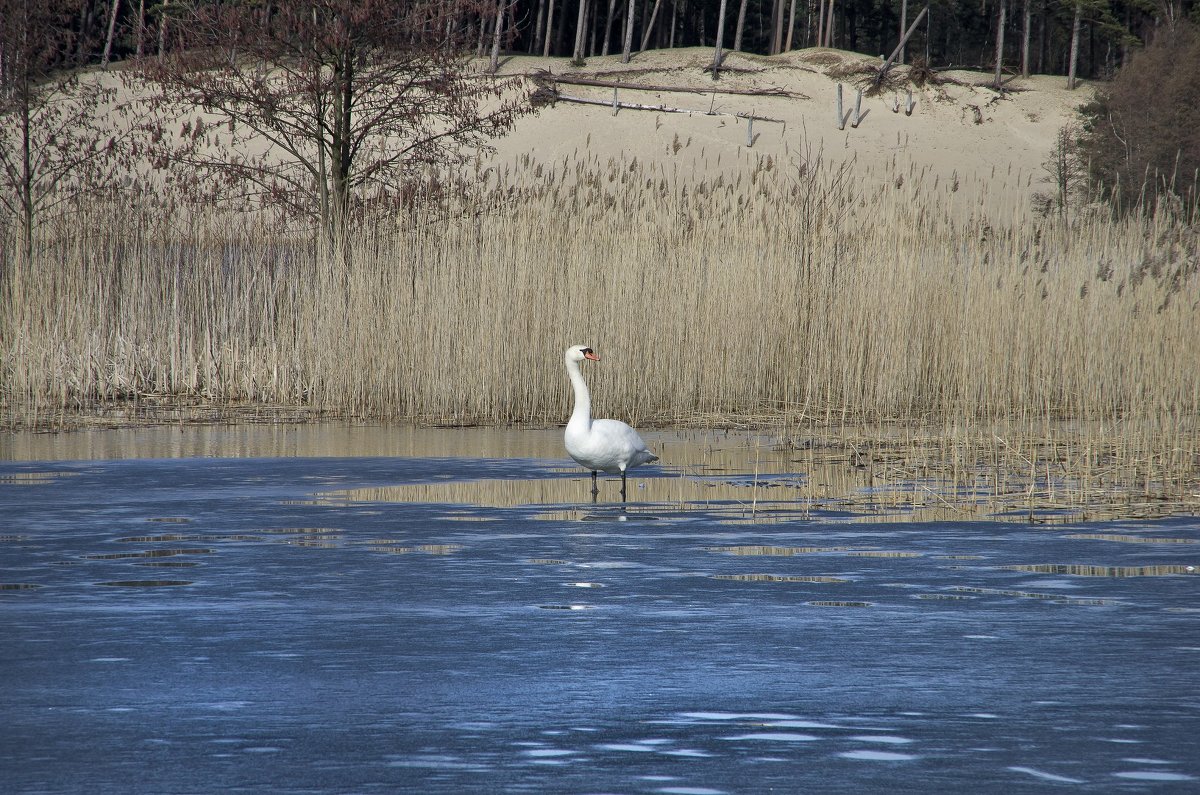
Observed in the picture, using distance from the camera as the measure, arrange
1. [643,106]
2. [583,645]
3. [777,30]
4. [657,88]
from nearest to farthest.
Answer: [583,645], [643,106], [657,88], [777,30]

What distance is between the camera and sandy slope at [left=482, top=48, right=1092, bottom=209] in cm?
5306

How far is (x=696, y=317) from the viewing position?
42.9 feet

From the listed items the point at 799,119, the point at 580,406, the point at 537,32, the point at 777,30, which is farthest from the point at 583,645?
the point at 777,30

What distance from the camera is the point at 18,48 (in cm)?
1662

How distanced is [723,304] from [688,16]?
223ft

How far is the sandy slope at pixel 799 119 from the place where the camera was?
5306cm

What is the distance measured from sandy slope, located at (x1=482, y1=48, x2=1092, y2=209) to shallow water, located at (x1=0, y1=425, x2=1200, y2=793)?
4340 cm

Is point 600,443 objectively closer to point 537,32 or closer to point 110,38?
point 110,38

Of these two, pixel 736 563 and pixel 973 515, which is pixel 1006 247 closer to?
pixel 973 515

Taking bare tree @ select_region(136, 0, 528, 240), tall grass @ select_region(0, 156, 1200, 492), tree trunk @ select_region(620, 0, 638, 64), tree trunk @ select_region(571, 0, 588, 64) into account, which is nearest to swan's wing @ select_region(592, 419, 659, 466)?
tall grass @ select_region(0, 156, 1200, 492)

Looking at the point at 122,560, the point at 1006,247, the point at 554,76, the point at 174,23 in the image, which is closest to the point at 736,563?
the point at 122,560

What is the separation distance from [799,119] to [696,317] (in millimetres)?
42778

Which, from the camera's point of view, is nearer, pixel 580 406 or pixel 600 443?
pixel 600 443

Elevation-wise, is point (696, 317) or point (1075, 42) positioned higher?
point (1075, 42)
